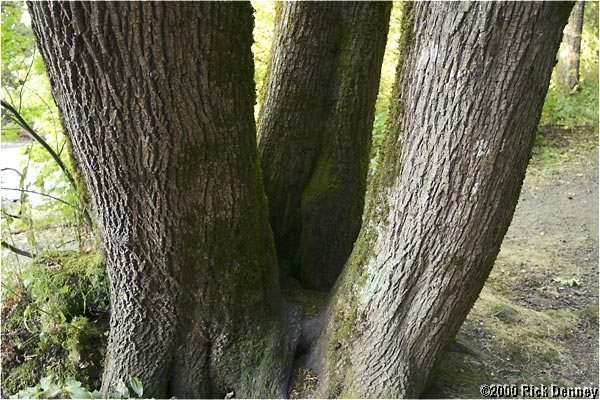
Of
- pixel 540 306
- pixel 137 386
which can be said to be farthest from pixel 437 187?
pixel 540 306

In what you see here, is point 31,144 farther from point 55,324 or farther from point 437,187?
point 437,187

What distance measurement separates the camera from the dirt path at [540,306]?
3152 millimetres

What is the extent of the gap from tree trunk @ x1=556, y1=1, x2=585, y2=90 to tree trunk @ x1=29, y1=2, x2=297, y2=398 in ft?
34.6

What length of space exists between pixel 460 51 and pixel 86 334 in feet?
8.90

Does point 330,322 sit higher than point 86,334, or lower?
higher

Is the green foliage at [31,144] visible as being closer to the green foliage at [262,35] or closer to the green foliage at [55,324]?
the green foliage at [55,324]

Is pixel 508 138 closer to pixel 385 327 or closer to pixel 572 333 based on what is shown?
pixel 385 327

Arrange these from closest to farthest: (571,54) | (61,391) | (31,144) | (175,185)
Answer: (175,185) → (61,391) → (31,144) → (571,54)

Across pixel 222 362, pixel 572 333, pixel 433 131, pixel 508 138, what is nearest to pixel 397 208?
pixel 433 131

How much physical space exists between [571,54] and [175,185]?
1127cm

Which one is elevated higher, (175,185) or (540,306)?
(175,185)

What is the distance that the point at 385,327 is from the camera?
8.13 feet

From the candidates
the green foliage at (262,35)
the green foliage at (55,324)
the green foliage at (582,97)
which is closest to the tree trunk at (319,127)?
the green foliage at (55,324)

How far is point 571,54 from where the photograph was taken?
36.9 feet
